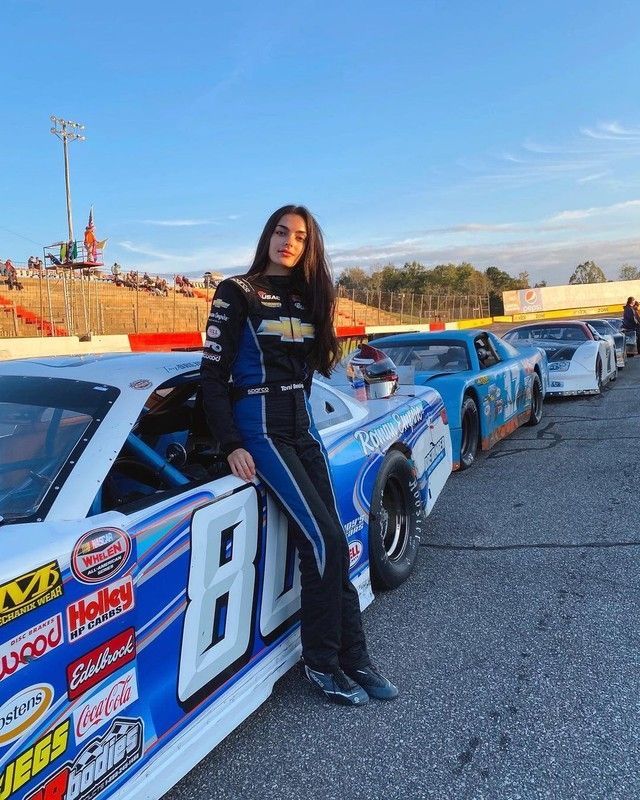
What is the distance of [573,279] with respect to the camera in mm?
138250

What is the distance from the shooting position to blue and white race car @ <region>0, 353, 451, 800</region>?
1.56 meters

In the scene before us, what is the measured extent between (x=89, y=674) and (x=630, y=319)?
20048 millimetres

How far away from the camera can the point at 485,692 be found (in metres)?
2.56

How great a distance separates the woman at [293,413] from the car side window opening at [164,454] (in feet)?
0.62

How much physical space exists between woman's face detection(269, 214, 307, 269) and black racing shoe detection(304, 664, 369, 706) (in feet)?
5.08

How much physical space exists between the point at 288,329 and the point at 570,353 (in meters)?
9.00

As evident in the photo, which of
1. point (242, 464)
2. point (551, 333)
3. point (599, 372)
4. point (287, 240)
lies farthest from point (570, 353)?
point (242, 464)

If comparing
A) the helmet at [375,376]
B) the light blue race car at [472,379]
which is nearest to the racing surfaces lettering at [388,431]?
the helmet at [375,376]

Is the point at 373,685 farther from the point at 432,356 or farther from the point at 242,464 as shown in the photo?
the point at 432,356

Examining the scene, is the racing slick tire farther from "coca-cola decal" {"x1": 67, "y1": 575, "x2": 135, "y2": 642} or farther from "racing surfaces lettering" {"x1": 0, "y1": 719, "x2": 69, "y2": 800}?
"racing surfaces lettering" {"x1": 0, "y1": 719, "x2": 69, "y2": 800}

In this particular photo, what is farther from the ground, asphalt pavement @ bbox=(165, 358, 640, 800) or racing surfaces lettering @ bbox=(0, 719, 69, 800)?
racing surfaces lettering @ bbox=(0, 719, 69, 800)

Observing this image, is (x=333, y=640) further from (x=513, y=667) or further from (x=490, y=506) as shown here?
(x=490, y=506)

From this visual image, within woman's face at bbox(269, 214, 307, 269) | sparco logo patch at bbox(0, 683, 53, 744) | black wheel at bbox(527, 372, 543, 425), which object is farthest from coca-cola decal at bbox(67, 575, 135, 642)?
black wheel at bbox(527, 372, 543, 425)

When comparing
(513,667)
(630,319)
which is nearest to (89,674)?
(513,667)
